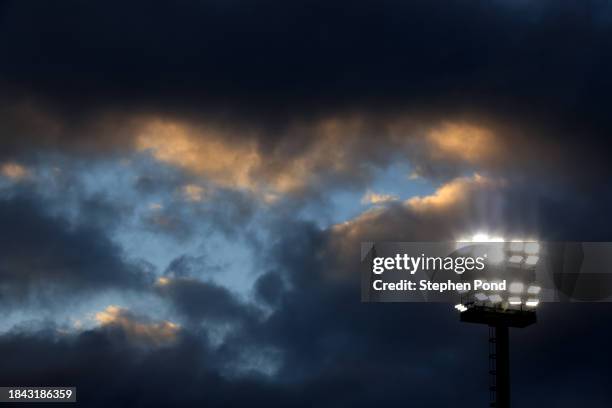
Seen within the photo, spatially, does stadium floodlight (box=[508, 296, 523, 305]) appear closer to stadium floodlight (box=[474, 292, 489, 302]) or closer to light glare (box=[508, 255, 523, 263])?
stadium floodlight (box=[474, 292, 489, 302])

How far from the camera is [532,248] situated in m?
83.9

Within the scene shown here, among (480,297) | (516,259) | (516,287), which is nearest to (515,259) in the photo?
(516,259)

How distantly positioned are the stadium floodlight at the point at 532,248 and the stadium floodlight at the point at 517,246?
43cm

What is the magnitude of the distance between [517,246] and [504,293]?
470 cm

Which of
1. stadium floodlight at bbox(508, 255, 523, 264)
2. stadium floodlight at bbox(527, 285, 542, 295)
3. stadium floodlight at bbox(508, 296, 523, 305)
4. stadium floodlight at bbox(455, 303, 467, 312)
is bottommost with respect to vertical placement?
stadium floodlight at bbox(455, 303, 467, 312)

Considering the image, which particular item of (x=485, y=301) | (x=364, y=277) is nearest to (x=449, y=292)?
(x=485, y=301)

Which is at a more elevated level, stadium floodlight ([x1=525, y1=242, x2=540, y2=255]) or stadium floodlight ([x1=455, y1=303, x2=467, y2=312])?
stadium floodlight ([x1=525, y1=242, x2=540, y2=255])

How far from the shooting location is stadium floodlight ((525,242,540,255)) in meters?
83.6

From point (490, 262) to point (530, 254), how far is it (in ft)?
11.6

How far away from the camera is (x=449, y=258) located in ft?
266

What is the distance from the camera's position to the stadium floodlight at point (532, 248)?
83625mm

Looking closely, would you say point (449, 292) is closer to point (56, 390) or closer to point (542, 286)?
point (542, 286)

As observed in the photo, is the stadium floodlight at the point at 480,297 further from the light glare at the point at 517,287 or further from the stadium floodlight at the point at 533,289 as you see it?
the stadium floodlight at the point at 533,289

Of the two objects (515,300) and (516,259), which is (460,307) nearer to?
(515,300)
